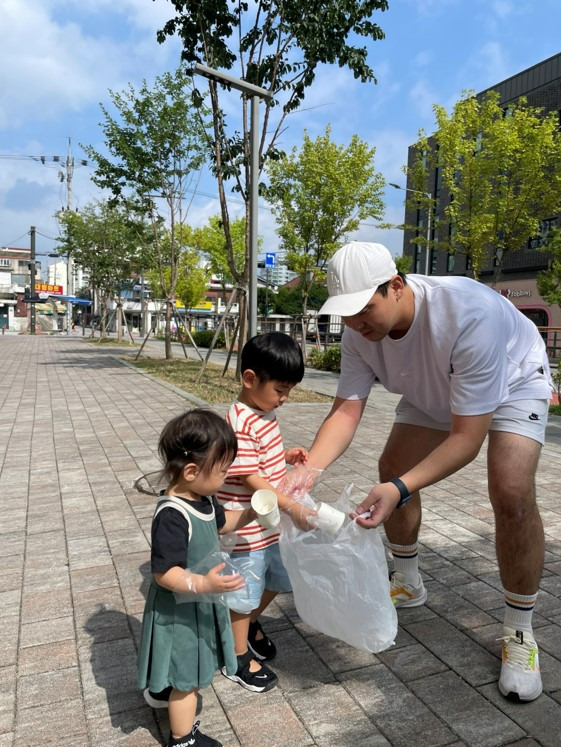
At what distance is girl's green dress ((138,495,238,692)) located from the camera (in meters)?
1.77

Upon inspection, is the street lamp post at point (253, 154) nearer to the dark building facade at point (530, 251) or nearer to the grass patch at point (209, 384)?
the grass patch at point (209, 384)

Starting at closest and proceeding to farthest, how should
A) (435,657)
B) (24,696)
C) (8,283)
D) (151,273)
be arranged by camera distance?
(24,696) → (435,657) → (151,273) → (8,283)

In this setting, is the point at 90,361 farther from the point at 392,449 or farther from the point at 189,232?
the point at 189,232

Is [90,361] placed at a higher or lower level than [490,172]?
lower

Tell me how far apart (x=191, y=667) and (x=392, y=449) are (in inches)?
53.5

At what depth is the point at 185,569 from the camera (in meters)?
1.72

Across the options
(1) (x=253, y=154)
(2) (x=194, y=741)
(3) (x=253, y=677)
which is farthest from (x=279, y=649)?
(1) (x=253, y=154)

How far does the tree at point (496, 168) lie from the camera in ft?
49.4

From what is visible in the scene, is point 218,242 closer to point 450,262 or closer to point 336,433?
point 450,262

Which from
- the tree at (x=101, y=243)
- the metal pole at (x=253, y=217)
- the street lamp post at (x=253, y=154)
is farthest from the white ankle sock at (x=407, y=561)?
the tree at (x=101, y=243)

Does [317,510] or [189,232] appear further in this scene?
[189,232]

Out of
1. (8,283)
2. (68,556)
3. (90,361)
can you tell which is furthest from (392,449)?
(8,283)

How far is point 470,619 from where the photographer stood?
274 centimetres

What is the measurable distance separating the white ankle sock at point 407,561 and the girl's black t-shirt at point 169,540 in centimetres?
145
